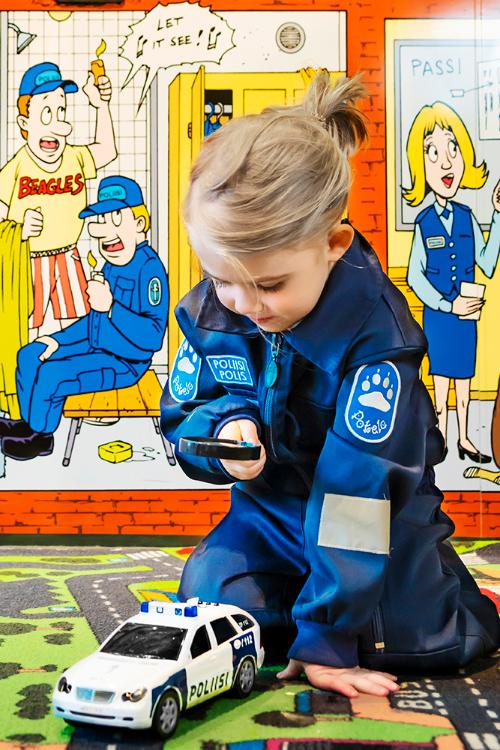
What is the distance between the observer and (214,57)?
2.27m

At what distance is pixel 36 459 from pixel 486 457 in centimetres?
108

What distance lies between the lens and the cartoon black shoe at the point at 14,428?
89.0 inches

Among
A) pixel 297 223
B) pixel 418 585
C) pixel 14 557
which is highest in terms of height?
pixel 297 223

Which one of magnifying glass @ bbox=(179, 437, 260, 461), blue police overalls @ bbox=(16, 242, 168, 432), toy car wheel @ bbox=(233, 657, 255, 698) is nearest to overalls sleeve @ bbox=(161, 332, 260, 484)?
magnifying glass @ bbox=(179, 437, 260, 461)

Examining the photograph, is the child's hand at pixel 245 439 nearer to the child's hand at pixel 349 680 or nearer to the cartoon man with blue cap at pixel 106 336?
the child's hand at pixel 349 680

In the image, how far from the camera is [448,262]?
224 cm

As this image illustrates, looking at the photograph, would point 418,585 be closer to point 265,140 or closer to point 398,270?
point 265,140

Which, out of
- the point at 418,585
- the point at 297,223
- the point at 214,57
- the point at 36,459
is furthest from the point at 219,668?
the point at 214,57

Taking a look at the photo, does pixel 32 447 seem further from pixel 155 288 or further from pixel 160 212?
pixel 160 212

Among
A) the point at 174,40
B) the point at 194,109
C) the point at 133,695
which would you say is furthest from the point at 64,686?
the point at 174,40

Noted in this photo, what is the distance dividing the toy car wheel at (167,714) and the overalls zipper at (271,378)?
322 mm

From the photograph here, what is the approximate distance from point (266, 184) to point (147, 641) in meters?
0.43

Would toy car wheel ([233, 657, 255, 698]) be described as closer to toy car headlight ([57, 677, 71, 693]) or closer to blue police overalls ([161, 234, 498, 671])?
blue police overalls ([161, 234, 498, 671])

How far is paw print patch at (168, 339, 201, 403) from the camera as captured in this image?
1.11 metres
